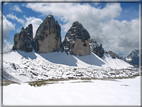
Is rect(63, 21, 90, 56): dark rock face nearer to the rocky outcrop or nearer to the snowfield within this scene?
the snowfield

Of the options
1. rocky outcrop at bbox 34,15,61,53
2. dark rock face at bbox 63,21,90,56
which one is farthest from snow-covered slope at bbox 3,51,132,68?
dark rock face at bbox 63,21,90,56

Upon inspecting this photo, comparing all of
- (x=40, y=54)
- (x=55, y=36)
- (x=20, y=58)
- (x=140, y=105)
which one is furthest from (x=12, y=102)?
(x=55, y=36)

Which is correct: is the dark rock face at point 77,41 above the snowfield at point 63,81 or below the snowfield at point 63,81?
above

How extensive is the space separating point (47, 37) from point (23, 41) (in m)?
11.9

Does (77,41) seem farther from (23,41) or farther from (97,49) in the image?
(23,41)

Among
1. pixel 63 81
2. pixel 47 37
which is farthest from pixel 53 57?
pixel 63 81

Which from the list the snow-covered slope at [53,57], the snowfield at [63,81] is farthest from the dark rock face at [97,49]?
the snow-covered slope at [53,57]

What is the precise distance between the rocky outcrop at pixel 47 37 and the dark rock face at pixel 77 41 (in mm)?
10765

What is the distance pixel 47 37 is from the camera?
5938 centimetres

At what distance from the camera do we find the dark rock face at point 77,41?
69.2 m

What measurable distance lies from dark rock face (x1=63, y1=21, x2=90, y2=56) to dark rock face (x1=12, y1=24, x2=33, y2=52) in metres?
22.2

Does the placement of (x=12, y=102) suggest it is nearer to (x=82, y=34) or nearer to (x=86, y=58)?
(x=86, y=58)

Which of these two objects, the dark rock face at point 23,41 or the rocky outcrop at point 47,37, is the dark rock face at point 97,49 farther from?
the dark rock face at point 23,41

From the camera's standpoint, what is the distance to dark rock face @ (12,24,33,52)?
2156 inches
